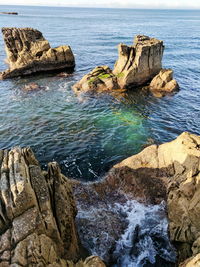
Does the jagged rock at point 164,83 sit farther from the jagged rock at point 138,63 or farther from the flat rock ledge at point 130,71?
the jagged rock at point 138,63

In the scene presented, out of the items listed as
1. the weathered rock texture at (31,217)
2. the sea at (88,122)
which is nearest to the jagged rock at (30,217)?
the weathered rock texture at (31,217)

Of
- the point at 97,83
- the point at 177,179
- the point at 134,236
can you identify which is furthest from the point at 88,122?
the point at 134,236

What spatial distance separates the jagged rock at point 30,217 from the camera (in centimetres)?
1048

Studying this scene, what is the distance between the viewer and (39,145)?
27484 millimetres

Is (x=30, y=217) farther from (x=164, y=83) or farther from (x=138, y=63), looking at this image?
(x=164, y=83)

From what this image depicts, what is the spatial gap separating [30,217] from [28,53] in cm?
4732

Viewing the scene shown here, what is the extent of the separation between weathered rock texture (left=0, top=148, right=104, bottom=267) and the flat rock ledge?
30.1 m

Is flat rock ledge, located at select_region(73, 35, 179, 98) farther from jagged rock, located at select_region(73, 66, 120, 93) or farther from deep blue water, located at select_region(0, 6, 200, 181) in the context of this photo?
deep blue water, located at select_region(0, 6, 200, 181)

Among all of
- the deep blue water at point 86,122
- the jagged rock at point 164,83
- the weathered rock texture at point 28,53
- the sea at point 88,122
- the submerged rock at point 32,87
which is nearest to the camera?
the sea at point 88,122

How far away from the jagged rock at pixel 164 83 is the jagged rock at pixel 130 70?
80.4 inches

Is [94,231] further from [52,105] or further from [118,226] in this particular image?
[52,105]

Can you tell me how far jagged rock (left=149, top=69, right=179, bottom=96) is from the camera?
42.2m

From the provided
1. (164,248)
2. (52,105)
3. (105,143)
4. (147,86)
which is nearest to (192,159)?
(164,248)

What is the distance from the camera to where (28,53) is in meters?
51.5
